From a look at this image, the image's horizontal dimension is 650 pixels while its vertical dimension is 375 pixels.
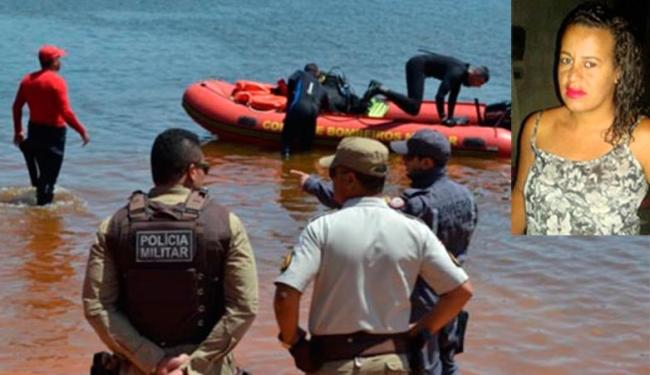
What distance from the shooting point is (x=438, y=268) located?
3.79m

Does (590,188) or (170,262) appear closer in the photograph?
(170,262)

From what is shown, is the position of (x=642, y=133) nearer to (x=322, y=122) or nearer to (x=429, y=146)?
(x=429, y=146)

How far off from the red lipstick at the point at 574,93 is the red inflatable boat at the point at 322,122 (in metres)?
7.93

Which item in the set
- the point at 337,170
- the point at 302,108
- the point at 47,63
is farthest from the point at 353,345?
the point at 302,108

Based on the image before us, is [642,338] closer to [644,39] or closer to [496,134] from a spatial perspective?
[644,39]

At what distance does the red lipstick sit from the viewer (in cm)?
567

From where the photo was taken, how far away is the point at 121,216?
12.3ft

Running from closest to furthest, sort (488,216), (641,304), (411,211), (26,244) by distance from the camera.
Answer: (411,211) < (641,304) < (26,244) < (488,216)

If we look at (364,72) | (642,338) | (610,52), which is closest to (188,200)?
(610,52)

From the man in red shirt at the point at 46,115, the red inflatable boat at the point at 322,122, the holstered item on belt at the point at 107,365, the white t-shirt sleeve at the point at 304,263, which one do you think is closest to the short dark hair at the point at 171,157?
the white t-shirt sleeve at the point at 304,263

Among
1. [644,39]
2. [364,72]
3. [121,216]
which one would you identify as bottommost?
[364,72]

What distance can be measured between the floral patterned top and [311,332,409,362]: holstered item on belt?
7.26 feet

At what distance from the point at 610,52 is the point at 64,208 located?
6.11 meters

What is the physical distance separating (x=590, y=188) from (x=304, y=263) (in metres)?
2.49
